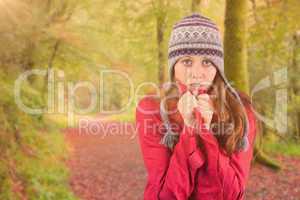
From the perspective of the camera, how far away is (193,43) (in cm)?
170

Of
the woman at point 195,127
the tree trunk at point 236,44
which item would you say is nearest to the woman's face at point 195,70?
the woman at point 195,127

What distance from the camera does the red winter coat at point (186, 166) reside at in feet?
5.29

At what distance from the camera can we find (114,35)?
55.4ft

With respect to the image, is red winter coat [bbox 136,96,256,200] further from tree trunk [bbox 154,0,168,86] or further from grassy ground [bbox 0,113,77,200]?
tree trunk [bbox 154,0,168,86]

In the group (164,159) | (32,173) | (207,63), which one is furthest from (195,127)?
(32,173)

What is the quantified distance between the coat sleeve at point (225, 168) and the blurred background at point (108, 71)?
1.18 metres

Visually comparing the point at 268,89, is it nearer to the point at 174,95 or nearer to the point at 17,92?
the point at 17,92

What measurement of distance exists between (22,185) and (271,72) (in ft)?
22.7

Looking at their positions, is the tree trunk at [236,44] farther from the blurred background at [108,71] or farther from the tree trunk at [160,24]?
the tree trunk at [160,24]

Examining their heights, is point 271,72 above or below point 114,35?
below

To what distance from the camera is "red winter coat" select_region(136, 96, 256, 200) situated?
1.61 m

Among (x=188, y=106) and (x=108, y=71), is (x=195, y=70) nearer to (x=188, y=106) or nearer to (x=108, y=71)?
Result: (x=188, y=106)

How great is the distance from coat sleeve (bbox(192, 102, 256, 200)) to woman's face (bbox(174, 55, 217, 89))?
9.9 inches

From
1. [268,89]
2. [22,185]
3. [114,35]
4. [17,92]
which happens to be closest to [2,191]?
[22,185]
